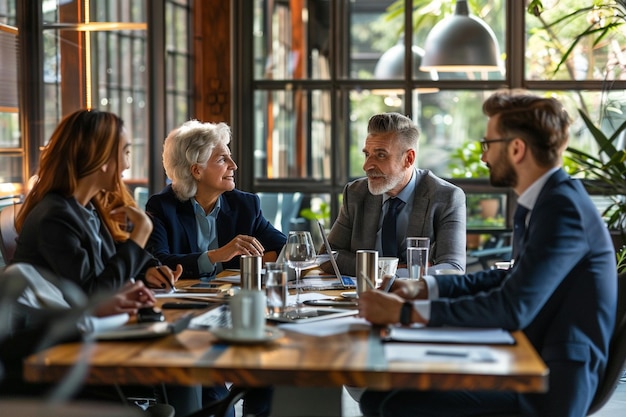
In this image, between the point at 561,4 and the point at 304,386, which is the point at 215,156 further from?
the point at 561,4

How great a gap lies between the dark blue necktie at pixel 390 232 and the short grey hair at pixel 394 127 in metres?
0.24

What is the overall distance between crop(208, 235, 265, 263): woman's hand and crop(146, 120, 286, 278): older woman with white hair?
0.49 feet

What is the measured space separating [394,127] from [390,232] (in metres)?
0.41

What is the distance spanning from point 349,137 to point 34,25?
1936 millimetres

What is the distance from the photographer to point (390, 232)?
351 centimetres

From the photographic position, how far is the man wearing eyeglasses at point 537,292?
81.0 inches

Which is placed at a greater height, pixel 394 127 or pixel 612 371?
pixel 394 127

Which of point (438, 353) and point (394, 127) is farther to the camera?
point (394, 127)

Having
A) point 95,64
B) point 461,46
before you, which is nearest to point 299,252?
point 461,46

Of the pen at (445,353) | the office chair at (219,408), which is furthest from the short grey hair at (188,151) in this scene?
the pen at (445,353)

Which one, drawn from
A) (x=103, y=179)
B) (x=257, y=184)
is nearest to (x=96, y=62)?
(x=257, y=184)

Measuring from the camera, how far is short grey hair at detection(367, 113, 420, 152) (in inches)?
141

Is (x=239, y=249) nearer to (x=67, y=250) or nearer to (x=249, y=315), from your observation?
(x=67, y=250)

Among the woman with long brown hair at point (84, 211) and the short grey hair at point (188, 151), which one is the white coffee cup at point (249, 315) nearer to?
the woman with long brown hair at point (84, 211)
